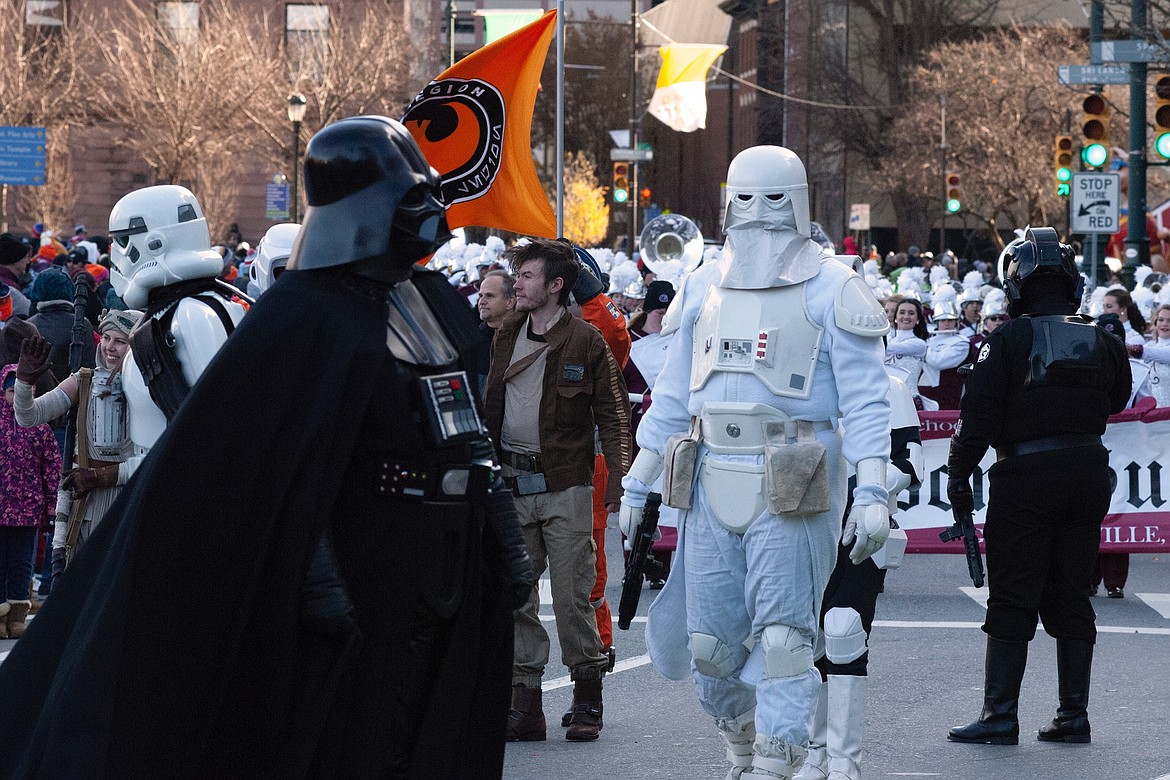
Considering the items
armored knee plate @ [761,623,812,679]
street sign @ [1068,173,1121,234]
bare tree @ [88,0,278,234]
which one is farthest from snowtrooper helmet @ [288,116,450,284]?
bare tree @ [88,0,278,234]

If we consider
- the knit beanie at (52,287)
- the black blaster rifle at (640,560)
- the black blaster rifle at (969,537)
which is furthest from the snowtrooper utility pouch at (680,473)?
the knit beanie at (52,287)

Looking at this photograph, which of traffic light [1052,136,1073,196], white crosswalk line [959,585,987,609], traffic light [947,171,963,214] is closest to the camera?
white crosswalk line [959,585,987,609]

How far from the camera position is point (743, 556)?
6.00m

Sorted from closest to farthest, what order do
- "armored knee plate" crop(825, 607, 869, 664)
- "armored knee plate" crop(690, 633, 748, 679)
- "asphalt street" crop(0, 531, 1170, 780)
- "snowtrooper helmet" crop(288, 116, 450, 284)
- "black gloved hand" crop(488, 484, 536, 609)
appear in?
"snowtrooper helmet" crop(288, 116, 450, 284) → "black gloved hand" crop(488, 484, 536, 609) → "armored knee plate" crop(690, 633, 748, 679) → "armored knee plate" crop(825, 607, 869, 664) → "asphalt street" crop(0, 531, 1170, 780)

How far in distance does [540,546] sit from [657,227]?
20377 mm

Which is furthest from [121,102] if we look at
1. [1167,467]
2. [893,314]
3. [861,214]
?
[1167,467]

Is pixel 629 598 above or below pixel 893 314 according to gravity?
below

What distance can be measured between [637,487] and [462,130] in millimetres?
4206

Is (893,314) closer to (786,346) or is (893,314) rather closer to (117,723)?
(786,346)

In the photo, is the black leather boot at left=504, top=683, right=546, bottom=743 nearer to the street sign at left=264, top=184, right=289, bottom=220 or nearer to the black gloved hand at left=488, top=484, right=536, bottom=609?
the black gloved hand at left=488, top=484, right=536, bottom=609

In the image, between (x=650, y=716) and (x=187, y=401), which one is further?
(x=650, y=716)

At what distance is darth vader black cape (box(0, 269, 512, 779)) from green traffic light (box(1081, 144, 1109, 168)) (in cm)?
1856

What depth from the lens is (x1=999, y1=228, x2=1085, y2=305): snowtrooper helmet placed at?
7.27 m

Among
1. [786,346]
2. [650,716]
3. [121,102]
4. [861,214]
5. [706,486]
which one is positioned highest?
[121,102]
